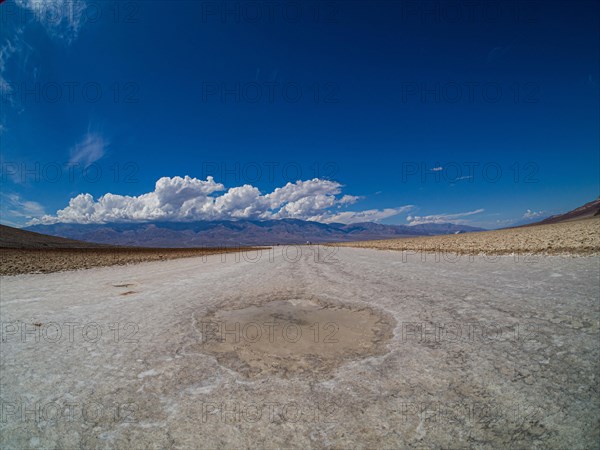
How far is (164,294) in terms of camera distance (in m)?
9.45

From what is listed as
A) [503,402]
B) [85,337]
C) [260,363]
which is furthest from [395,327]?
[85,337]

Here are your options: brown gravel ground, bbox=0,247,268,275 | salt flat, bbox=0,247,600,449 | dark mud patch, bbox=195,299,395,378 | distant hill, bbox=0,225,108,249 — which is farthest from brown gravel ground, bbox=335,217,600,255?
distant hill, bbox=0,225,108,249

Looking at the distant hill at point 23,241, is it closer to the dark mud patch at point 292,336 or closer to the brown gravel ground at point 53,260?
the brown gravel ground at point 53,260

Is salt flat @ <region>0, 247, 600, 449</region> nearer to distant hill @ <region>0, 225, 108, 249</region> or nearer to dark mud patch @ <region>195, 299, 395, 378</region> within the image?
dark mud patch @ <region>195, 299, 395, 378</region>

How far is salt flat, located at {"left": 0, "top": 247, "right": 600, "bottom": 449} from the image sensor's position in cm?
266

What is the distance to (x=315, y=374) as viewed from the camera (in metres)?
3.75

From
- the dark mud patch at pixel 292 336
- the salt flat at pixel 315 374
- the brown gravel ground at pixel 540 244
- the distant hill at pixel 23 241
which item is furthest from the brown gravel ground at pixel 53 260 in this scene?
the brown gravel ground at pixel 540 244

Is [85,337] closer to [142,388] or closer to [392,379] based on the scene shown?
[142,388]

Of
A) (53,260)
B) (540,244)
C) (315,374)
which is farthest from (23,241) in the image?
(540,244)

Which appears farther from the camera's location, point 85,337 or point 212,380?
point 85,337

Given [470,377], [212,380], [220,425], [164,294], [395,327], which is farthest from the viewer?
[164,294]

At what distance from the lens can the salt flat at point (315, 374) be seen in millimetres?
2658

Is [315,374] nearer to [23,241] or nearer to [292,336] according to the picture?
[292,336]

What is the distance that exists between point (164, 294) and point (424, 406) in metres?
9.08
